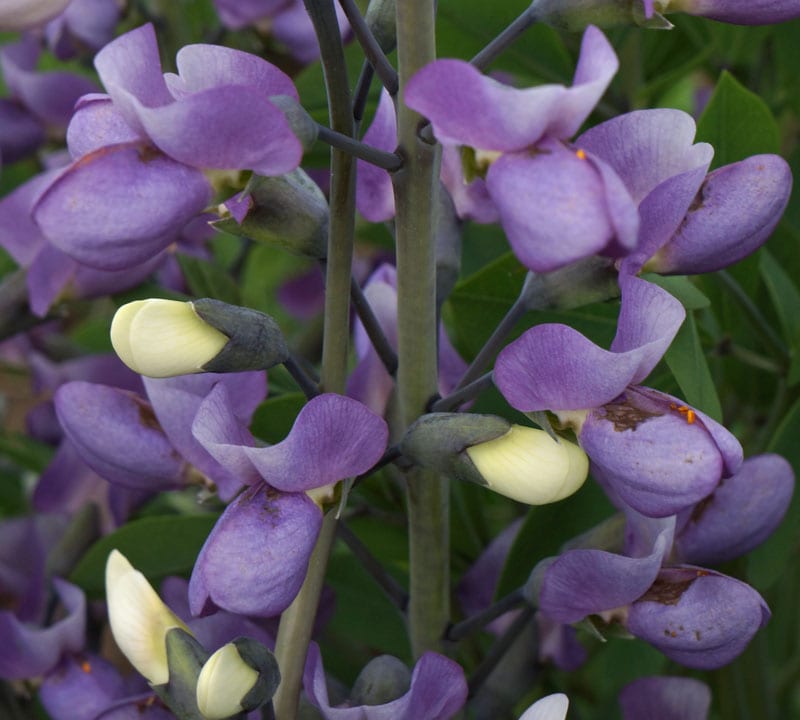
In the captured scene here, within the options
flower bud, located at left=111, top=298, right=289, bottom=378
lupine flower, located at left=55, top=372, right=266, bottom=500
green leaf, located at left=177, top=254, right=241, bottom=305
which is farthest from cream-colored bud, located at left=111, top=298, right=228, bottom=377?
green leaf, located at left=177, top=254, right=241, bottom=305

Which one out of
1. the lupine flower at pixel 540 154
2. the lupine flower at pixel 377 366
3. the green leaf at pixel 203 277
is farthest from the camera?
the green leaf at pixel 203 277

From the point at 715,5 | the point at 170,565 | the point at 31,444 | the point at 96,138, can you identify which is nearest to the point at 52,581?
the point at 170,565

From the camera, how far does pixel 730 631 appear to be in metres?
0.56

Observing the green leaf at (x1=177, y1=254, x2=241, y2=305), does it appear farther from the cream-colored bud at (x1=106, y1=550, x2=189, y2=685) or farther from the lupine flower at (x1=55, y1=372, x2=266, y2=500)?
the cream-colored bud at (x1=106, y1=550, x2=189, y2=685)

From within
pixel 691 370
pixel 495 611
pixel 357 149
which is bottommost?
pixel 495 611

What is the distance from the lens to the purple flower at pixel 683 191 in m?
0.52

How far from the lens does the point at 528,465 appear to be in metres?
0.49

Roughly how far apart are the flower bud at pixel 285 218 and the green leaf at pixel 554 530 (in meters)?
0.25

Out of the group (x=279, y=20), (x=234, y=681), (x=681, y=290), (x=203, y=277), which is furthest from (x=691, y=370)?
(x=279, y=20)

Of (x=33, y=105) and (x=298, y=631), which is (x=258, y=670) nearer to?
(x=298, y=631)

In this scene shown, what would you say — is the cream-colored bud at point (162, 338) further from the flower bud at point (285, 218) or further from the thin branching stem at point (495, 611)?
the thin branching stem at point (495, 611)

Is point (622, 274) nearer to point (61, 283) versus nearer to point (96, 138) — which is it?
point (96, 138)

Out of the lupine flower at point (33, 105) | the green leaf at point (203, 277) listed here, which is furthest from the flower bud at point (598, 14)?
the lupine flower at point (33, 105)

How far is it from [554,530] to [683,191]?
256mm
